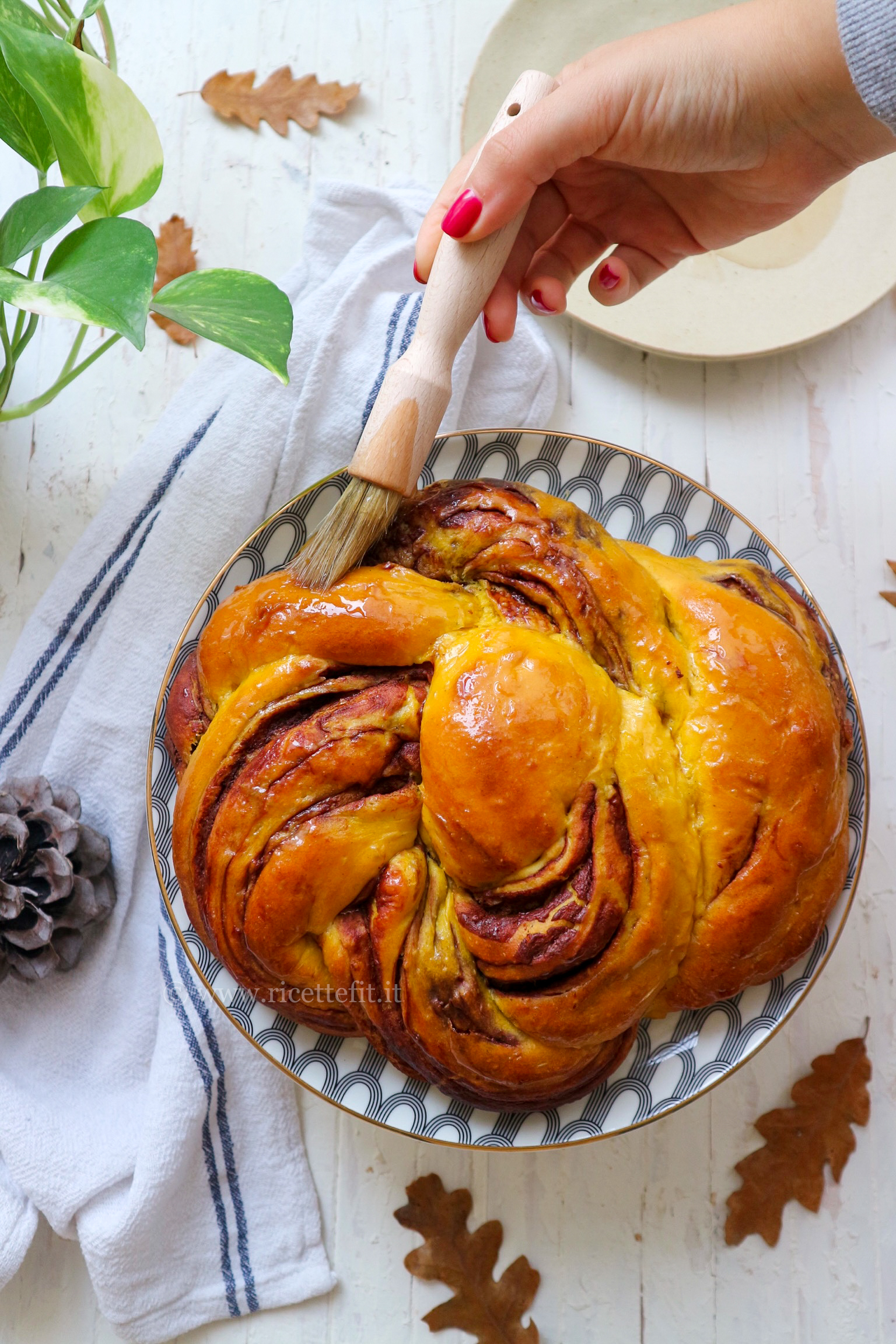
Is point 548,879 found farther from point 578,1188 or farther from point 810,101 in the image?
point 810,101

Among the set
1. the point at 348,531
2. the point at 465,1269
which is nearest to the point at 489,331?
the point at 348,531

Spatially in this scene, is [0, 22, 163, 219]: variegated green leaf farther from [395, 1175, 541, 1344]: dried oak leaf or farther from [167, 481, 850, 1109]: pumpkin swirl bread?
[395, 1175, 541, 1344]: dried oak leaf

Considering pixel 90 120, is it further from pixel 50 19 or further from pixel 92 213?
pixel 50 19

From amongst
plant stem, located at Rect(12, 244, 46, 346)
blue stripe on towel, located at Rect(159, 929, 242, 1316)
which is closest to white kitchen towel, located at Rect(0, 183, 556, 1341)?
blue stripe on towel, located at Rect(159, 929, 242, 1316)

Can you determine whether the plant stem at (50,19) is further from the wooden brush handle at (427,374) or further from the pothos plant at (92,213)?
the wooden brush handle at (427,374)

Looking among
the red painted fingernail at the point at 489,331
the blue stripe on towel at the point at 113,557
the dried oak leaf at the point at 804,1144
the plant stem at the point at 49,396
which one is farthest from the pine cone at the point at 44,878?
the dried oak leaf at the point at 804,1144
